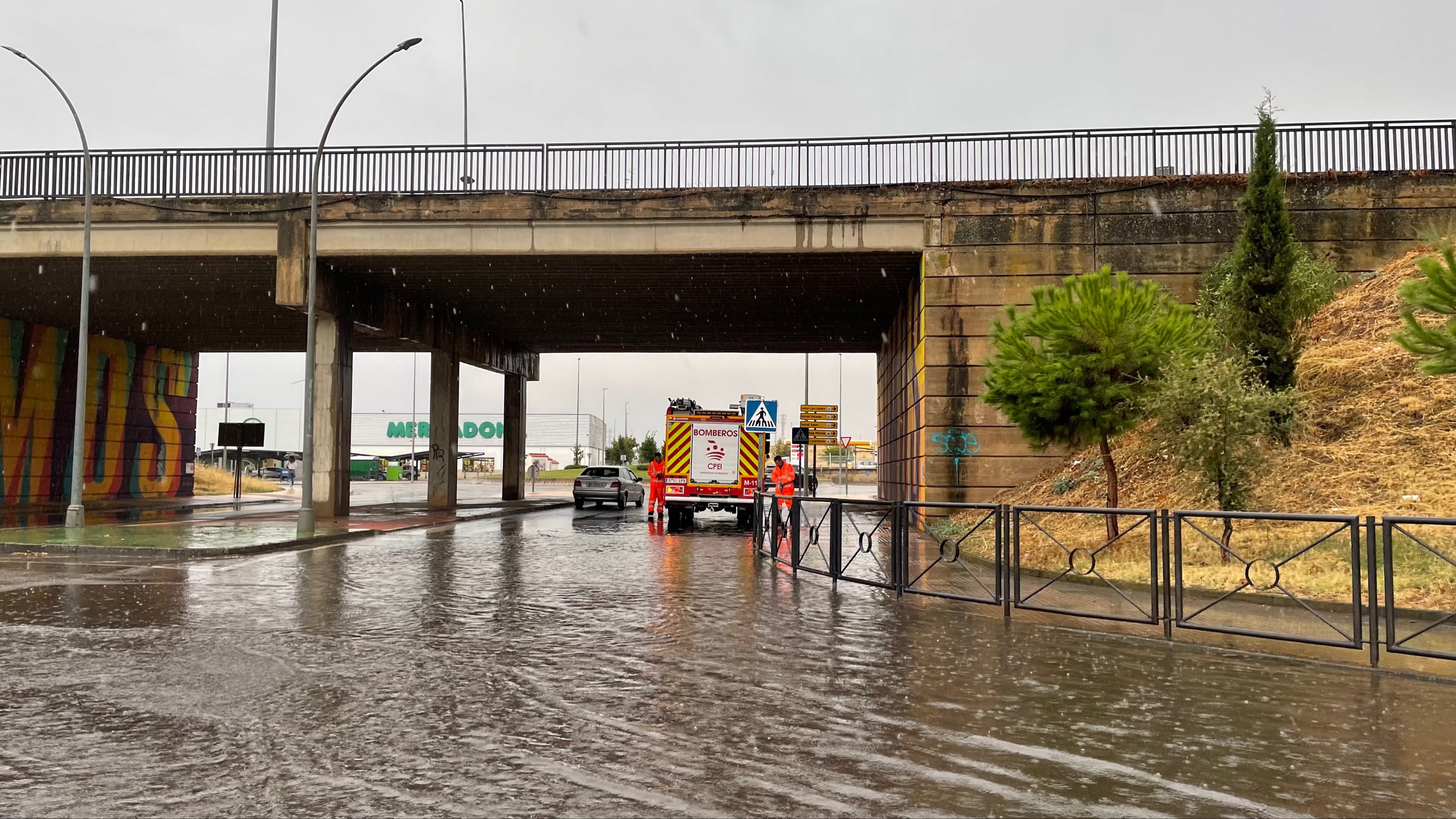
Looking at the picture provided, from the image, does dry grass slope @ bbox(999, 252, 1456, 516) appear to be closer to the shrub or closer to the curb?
the shrub

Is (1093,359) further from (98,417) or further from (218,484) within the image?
(218,484)

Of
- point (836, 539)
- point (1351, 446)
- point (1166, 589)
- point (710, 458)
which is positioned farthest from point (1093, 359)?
point (710, 458)

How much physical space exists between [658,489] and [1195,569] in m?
21.5

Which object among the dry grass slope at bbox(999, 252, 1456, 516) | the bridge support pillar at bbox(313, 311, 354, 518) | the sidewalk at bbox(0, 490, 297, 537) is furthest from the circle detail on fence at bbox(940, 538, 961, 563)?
the sidewalk at bbox(0, 490, 297, 537)

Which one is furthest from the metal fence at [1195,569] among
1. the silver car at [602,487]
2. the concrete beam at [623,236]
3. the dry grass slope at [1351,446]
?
the silver car at [602,487]

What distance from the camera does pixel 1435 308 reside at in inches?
474

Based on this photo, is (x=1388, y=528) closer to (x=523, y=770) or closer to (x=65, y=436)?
(x=523, y=770)

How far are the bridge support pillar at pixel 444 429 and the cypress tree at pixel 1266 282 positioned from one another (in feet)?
84.9

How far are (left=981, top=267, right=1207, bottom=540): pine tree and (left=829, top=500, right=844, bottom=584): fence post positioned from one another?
5.11 meters

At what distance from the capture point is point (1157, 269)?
24438 mm

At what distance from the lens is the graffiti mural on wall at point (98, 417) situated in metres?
36.5

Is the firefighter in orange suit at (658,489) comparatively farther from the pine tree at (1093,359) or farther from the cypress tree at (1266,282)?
the cypress tree at (1266,282)

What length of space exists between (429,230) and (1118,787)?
951 inches

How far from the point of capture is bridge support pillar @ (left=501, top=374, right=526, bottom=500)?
45781 mm
